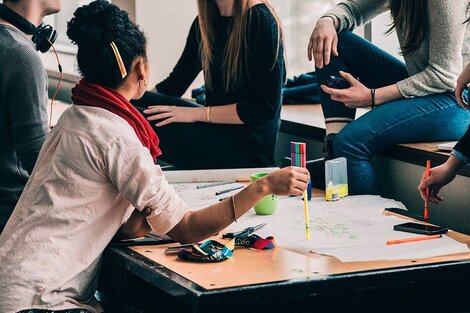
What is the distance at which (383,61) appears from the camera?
9.34ft

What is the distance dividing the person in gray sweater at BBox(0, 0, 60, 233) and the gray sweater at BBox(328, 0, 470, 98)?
105 cm

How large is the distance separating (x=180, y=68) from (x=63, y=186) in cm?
154

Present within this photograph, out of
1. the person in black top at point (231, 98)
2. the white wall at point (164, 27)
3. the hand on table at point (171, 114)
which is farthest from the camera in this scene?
the white wall at point (164, 27)

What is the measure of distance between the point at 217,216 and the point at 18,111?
0.67m

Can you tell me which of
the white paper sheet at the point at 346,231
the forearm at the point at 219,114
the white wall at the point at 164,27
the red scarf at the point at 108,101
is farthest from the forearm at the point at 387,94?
the white wall at the point at 164,27

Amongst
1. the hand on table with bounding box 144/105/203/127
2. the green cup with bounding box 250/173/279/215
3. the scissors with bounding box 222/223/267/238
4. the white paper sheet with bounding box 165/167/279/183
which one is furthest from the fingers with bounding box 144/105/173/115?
the scissors with bounding box 222/223/267/238

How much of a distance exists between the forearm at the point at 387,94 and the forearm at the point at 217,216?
2.90ft

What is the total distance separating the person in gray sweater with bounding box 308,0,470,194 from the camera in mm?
2582

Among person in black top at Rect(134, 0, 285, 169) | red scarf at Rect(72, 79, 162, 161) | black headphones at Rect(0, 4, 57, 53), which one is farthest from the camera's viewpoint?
person in black top at Rect(134, 0, 285, 169)

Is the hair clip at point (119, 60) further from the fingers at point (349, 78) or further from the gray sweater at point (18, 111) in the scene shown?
the fingers at point (349, 78)

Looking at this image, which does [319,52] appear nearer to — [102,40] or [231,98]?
[231,98]

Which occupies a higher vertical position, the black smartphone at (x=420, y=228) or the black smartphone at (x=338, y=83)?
the black smartphone at (x=338, y=83)

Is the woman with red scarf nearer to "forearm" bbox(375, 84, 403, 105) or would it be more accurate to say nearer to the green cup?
the green cup

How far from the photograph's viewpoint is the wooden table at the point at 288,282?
5.50 ft
